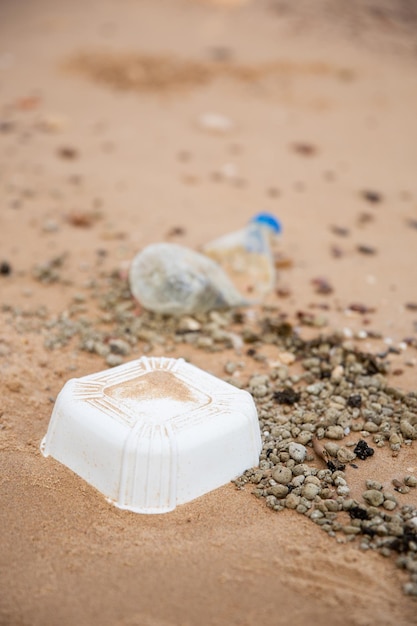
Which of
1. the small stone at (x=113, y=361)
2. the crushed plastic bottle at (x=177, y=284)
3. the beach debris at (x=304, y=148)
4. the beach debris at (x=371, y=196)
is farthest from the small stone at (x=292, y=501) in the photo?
the beach debris at (x=304, y=148)

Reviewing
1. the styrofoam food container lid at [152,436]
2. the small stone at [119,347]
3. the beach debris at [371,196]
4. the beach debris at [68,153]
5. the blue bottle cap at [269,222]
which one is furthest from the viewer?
the beach debris at [68,153]

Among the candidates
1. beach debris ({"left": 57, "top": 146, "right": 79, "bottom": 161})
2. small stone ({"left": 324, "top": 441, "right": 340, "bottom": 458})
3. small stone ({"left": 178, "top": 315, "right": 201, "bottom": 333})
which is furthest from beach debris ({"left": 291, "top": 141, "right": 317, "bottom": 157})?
small stone ({"left": 324, "top": 441, "right": 340, "bottom": 458})

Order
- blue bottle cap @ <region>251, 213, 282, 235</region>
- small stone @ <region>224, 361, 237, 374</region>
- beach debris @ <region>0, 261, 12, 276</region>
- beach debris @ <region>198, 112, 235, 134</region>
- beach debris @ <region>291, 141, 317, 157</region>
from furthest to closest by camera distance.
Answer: beach debris @ <region>198, 112, 235, 134</region> < beach debris @ <region>291, 141, 317, 157</region> < blue bottle cap @ <region>251, 213, 282, 235</region> < beach debris @ <region>0, 261, 12, 276</region> < small stone @ <region>224, 361, 237, 374</region>

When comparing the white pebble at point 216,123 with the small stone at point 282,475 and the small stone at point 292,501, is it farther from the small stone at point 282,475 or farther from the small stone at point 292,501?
the small stone at point 292,501

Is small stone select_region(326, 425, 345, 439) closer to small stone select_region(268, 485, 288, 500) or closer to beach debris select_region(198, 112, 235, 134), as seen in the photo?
small stone select_region(268, 485, 288, 500)

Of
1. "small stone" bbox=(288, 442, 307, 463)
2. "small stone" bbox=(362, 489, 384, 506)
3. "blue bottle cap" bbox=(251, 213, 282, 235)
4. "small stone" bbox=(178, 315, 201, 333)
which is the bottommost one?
"small stone" bbox=(178, 315, 201, 333)

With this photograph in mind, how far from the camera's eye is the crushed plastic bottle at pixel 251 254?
13.8ft

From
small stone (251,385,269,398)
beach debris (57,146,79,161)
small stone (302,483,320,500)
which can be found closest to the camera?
small stone (302,483,320,500)

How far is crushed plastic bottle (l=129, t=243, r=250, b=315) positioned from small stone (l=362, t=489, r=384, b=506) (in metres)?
1.68

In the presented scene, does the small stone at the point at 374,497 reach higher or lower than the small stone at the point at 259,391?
higher

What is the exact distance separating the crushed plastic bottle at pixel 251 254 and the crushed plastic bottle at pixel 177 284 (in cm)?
25

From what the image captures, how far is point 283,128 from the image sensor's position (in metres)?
6.93

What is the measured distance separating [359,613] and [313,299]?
2.33m

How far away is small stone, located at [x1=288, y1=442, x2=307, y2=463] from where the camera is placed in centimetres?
262
